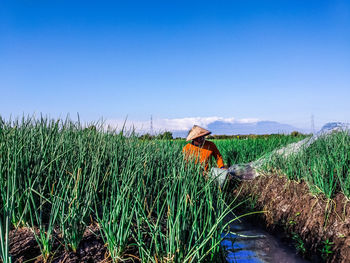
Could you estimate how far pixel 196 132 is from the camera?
5.29m

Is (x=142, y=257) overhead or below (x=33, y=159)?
below

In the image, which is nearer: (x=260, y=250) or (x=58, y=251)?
(x=58, y=251)

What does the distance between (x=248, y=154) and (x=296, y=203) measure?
382cm

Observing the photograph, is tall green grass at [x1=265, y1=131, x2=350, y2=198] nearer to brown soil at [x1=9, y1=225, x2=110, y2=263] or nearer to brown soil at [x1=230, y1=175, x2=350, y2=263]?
brown soil at [x1=230, y1=175, x2=350, y2=263]

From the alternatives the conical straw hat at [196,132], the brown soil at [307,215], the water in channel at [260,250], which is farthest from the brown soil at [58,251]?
the conical straw hat at [196,132]

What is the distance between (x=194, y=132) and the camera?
5328 millimetres

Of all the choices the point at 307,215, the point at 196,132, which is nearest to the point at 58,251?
the point at 307,215

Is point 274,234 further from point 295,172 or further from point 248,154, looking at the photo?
point 248,154

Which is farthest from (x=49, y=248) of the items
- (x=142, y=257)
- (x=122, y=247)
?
(x=142, y=257)

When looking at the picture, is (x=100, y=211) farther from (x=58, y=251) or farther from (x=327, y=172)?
(x=327, y=172)

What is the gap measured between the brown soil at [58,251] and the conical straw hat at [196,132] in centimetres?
333

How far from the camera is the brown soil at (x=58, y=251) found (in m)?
1.79

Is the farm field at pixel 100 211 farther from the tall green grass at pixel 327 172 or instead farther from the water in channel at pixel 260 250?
the water in channel at pixel 260 250

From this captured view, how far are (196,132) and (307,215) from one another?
219cm
